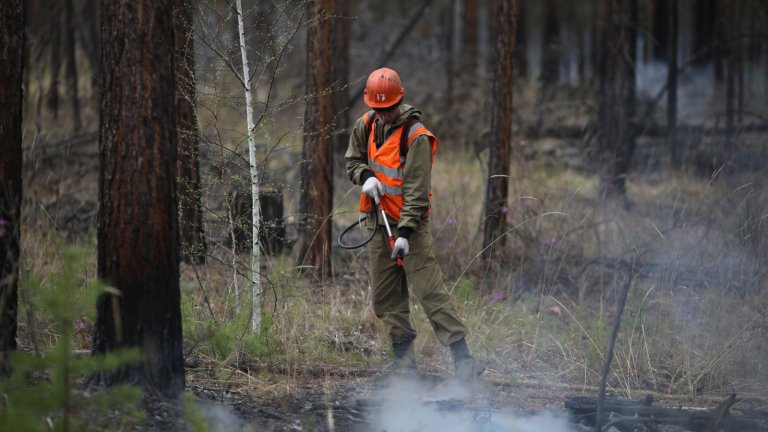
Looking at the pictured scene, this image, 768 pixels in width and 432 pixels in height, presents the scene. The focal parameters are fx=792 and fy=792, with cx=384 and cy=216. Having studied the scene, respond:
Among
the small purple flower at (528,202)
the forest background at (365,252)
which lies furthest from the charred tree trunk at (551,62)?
the small purple flower at (528,202)

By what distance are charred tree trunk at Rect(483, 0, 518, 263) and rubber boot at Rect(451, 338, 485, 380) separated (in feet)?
9.06

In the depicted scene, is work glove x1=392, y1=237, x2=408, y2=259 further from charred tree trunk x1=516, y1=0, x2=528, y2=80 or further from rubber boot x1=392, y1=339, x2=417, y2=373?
charred tree trunk x1=516, y1=0, x2=528, y2=80

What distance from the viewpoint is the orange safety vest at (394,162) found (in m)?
5.34

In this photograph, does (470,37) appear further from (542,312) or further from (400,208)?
(400,208)

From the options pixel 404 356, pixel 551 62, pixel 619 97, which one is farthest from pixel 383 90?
pixel 551 62

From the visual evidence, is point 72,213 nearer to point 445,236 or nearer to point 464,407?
point 445,236

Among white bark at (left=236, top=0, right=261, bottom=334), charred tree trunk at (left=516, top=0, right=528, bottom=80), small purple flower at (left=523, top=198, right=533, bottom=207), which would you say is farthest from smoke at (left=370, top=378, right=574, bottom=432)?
charred tree trunk at (left=516, top=0, right=528, bottom=80)

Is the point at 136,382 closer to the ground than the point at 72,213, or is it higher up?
closer to the ground

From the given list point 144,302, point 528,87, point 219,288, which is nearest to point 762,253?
point 219,288

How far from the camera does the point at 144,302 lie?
4434 mm

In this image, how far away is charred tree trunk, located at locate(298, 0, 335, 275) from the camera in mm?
7953

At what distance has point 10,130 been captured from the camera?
4809 millimetres

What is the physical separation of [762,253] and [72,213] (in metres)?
7.40

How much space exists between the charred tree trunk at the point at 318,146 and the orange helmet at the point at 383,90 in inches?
103
